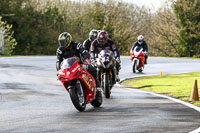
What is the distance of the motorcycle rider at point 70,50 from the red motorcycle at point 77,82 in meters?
0.38

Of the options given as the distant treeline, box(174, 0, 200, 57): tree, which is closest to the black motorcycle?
the distant treeline

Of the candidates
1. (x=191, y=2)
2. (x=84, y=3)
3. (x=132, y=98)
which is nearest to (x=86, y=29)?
(x=84, y=3)

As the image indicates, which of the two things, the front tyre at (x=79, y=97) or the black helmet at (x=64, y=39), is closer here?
the front tyre at (x=79, y=97)

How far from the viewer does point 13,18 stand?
209ft

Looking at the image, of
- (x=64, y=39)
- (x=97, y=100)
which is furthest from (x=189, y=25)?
(x=64, y=39)

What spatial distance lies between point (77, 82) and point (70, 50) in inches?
55.5

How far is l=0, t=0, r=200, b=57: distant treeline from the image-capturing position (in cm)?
5778

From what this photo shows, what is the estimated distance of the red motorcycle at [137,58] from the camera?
2300cm

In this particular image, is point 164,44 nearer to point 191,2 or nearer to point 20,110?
point 191,2

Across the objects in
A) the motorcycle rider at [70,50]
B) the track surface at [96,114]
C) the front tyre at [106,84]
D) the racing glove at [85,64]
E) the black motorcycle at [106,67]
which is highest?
the motorcycle rider at [70,50]

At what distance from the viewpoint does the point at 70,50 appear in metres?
11.2

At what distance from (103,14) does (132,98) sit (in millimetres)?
57122

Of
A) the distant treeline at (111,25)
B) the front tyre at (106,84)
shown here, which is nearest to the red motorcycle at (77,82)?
the front tyre at (106,84)

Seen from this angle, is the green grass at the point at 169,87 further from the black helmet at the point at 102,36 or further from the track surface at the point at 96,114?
the black helmet at the point at 102,36
